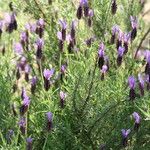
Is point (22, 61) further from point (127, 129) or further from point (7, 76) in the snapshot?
point (127, 129)

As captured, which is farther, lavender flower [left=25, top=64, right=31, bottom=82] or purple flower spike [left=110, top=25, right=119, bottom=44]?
lavender flower [left=25, top=64, right=31, bottom=82]

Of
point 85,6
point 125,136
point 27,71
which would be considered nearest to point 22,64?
point 27,71

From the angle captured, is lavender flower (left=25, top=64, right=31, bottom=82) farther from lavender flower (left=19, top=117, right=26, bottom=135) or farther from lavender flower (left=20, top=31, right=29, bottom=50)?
lavender flower (left=19, top=117, right=26, bottom=135)

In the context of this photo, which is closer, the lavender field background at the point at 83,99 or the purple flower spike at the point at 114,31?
the lavender field background at the point at 83,99

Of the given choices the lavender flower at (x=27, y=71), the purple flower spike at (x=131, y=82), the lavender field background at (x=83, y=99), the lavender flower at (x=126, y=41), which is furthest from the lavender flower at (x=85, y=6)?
the purple flower spike at (x=131, y=82)

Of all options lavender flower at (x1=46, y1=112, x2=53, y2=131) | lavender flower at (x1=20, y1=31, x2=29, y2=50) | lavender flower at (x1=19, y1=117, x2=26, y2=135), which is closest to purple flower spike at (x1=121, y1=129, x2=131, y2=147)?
lavender flower at (x1=46, y1=112, x2=53, y2=131)

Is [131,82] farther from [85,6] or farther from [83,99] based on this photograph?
[85,6]

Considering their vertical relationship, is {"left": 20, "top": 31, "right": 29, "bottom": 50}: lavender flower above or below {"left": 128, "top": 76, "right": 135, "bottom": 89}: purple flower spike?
below

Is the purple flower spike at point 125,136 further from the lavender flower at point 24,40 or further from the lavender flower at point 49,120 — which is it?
the lavender flower at point 24,40

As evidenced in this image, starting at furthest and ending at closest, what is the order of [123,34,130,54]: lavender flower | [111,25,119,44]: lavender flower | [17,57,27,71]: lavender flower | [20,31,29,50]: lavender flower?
[17,57,27,71]: lavender flower < [20,31,29,50]: lavender flower < [111,25,119,44]: lavender flower < [123,34,130,54]: lavender flower

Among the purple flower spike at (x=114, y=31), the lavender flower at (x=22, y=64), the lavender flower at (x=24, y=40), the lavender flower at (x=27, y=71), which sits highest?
the purple flower spike at (x=114, y=31)

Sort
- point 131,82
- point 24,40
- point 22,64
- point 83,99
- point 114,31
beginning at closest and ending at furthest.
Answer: point 131,82
point 83,99
point 114,31
point 24,40
point 22,64
